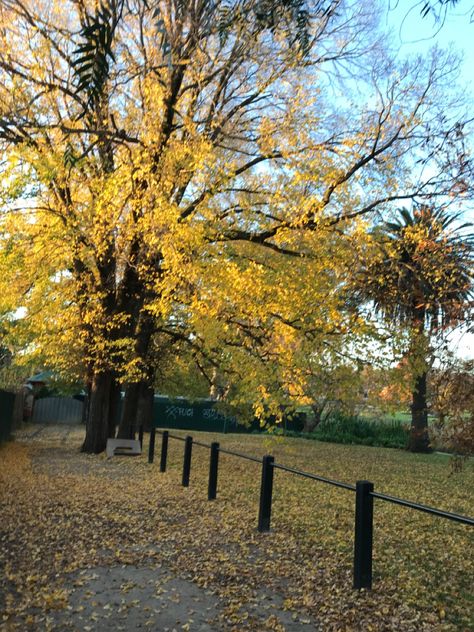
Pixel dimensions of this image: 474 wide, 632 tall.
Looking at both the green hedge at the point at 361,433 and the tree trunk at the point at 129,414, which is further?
the green hedge at the point at 361,433

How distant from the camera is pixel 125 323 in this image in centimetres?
1603

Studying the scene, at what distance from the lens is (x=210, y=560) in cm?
597

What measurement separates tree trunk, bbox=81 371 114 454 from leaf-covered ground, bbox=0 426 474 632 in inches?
192

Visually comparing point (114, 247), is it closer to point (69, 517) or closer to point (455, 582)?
point (69, 517)

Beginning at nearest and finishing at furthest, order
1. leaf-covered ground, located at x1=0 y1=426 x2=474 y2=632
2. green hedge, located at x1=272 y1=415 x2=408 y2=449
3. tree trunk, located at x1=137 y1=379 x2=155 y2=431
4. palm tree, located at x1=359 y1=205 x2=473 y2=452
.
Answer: leaf-covered ground, located at x1=0 y1=426 x2=474 y2=632 → palm tree, located at x1=359 y1=205 x2=473 y2=452 → tree trunk, located at x1=137 y1=379 x2=155 y2=431 → green hedge, located at x1=272 y1=415 x2=408 y2=449

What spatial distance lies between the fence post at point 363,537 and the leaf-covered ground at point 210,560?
0.14 m

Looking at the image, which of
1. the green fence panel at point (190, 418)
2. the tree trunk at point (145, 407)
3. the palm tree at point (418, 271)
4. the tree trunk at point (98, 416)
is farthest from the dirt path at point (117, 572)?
the green fence panel at point (190, 418)

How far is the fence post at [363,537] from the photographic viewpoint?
5.16m

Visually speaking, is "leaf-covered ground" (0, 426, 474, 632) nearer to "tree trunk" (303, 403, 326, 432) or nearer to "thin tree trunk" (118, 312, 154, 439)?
"thin tree trunk" (118, 312, 154, 439)

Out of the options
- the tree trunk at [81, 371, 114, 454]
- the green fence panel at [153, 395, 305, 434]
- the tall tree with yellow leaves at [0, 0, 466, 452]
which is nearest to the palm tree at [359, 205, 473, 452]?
the tall tree with yellow leaves at [0, 0, 466, 452]

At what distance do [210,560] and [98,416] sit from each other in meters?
11.6

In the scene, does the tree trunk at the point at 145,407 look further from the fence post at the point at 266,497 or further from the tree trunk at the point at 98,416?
the fence post at the point at 266,497

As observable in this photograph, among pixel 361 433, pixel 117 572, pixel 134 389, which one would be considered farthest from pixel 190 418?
pixel 117 572

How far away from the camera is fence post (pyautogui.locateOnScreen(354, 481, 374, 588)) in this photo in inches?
203
